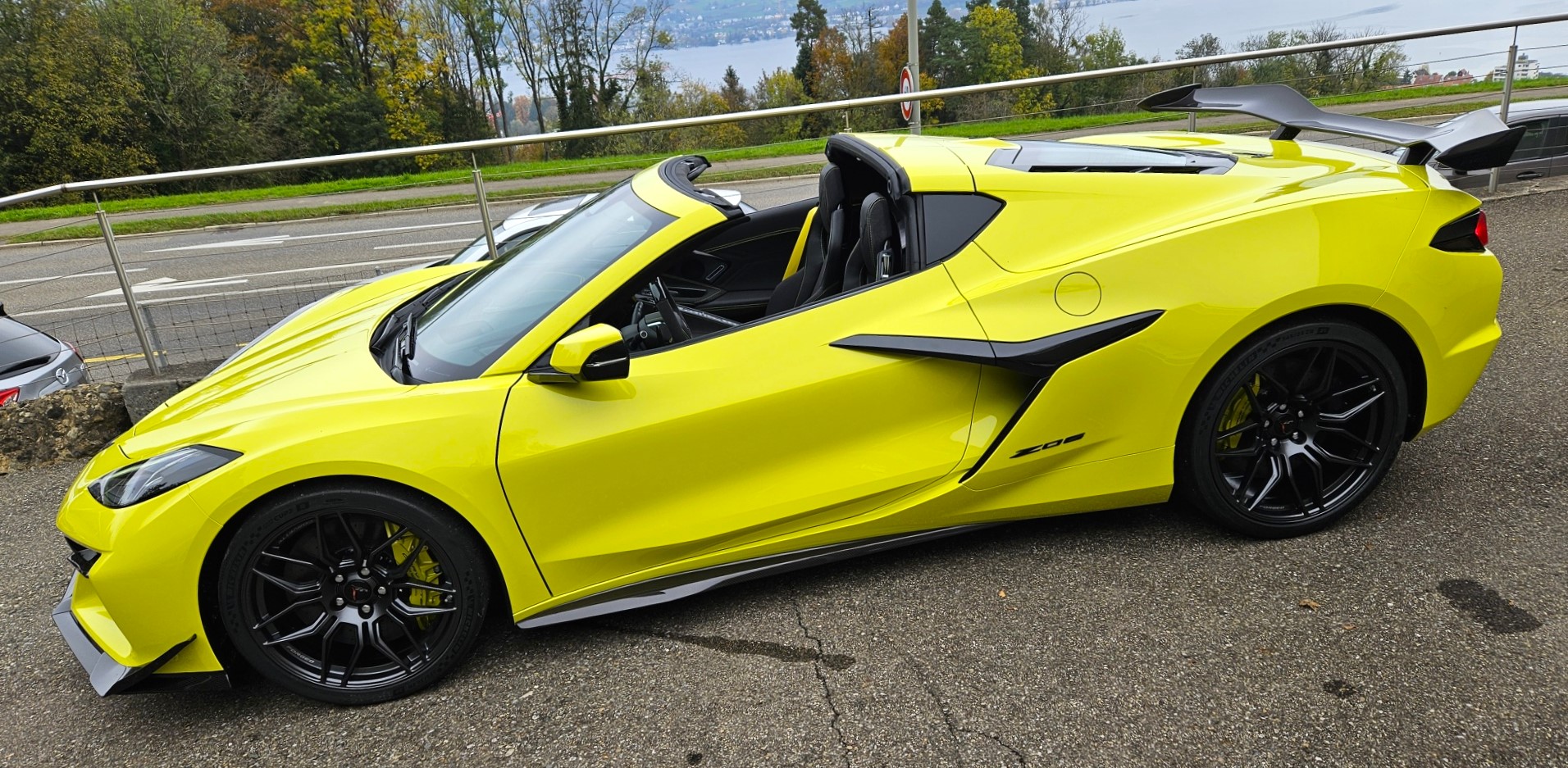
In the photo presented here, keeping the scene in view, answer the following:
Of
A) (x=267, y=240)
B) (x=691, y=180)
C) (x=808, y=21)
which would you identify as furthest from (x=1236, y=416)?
(x=808, y=21)

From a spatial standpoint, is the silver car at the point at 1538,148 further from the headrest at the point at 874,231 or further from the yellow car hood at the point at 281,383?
the yellow car hood at the point at 281,383

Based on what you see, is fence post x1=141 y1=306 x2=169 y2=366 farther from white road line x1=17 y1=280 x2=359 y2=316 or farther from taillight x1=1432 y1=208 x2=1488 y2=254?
taillight x1=1432 y1=208 x2=1488 y2=254

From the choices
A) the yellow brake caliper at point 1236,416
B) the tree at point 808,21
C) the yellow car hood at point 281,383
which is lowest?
the yellow brake caliper at point 1236,416

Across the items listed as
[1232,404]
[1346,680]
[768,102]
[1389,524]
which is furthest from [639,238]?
[768,102]

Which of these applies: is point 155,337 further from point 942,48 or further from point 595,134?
point 942,48

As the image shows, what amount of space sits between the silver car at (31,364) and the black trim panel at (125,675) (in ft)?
11.0

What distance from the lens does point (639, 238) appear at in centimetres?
281

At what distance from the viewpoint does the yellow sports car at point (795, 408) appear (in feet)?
8.31

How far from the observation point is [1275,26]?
245ft

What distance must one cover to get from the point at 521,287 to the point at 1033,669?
1966 mm

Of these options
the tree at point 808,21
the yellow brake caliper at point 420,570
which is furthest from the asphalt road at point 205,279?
the tree at point 808,21

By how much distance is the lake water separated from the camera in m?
7.69

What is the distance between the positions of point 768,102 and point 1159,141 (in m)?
50.8

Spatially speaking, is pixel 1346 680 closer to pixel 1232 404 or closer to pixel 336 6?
pixel 1232 404
